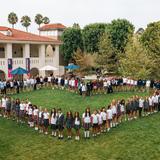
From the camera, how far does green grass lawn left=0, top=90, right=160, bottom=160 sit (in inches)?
746

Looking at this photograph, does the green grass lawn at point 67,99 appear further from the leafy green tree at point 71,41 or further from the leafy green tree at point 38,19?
the leafy green tree at point 38,19

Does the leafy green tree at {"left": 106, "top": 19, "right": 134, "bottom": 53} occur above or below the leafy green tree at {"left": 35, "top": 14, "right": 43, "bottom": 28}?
below

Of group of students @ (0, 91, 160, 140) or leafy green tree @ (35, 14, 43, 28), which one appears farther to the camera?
leafy green tree @ (35, 14, 43, 28)

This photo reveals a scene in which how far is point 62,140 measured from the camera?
21.5 meters

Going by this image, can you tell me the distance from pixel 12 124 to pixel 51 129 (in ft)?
12.5

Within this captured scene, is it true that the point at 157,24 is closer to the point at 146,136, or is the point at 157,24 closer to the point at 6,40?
the point at 6,40

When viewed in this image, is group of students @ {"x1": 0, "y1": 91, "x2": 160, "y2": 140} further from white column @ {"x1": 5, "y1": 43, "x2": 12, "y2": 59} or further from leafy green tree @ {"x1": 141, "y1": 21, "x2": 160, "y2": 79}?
white column @ {"x1": 5, "y1": 43, "x2": 12, "y2": 59}

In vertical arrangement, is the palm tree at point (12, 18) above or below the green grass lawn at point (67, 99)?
above

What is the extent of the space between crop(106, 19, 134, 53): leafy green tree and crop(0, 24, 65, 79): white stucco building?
9778 millimetres

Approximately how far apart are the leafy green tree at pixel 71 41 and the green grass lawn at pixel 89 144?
37.5 meters

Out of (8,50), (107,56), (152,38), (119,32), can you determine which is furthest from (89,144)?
(119,32)

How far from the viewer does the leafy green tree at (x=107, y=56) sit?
57.0m

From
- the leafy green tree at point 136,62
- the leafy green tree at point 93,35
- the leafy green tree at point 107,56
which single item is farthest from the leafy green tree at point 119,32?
the leafy green tree at point 136,62

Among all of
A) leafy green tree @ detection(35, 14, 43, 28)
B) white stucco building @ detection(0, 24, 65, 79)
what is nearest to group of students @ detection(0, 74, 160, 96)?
white stucco building @ detection(0, 24, 65, 79)
